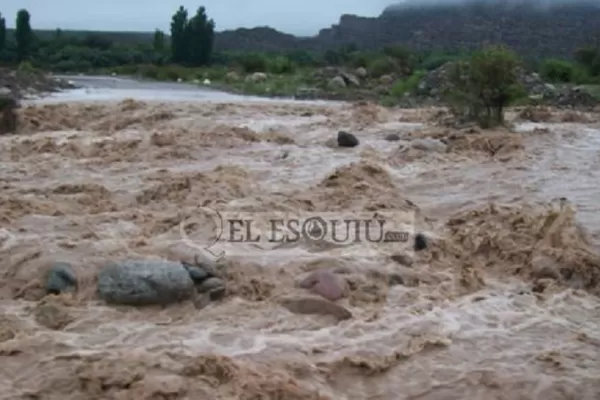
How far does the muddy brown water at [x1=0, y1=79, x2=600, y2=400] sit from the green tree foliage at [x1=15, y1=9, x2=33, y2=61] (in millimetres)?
27970

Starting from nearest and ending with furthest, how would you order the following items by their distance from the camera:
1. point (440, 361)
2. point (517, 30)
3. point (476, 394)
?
point (476, 394), point (440, 361), point (517, 30)

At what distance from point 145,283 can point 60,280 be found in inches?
30.1

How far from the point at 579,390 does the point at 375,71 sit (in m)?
24.8

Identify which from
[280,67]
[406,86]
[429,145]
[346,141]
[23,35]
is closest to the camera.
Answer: [429,145]

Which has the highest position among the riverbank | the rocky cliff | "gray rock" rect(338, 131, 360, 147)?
the rocky cliff

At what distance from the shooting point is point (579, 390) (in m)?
4.91

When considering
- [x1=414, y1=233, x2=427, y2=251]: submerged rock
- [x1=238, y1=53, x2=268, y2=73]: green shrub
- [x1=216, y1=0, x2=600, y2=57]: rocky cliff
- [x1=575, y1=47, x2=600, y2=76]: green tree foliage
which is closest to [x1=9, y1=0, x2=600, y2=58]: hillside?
[x1=216, y1=0, x2=600, y2=57]: rocky cliff

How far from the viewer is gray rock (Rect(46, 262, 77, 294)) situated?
6.41 m

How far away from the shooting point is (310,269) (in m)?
6.98

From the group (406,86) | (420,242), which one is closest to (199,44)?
(406,86)

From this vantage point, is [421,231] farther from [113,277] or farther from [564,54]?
[564,54]

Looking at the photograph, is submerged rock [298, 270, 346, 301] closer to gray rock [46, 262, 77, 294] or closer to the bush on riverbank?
gray rock [46, 262, 77, 294]

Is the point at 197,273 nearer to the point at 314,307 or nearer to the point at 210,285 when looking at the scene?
the point at 210,285

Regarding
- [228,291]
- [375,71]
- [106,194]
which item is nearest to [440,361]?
[228,291]
